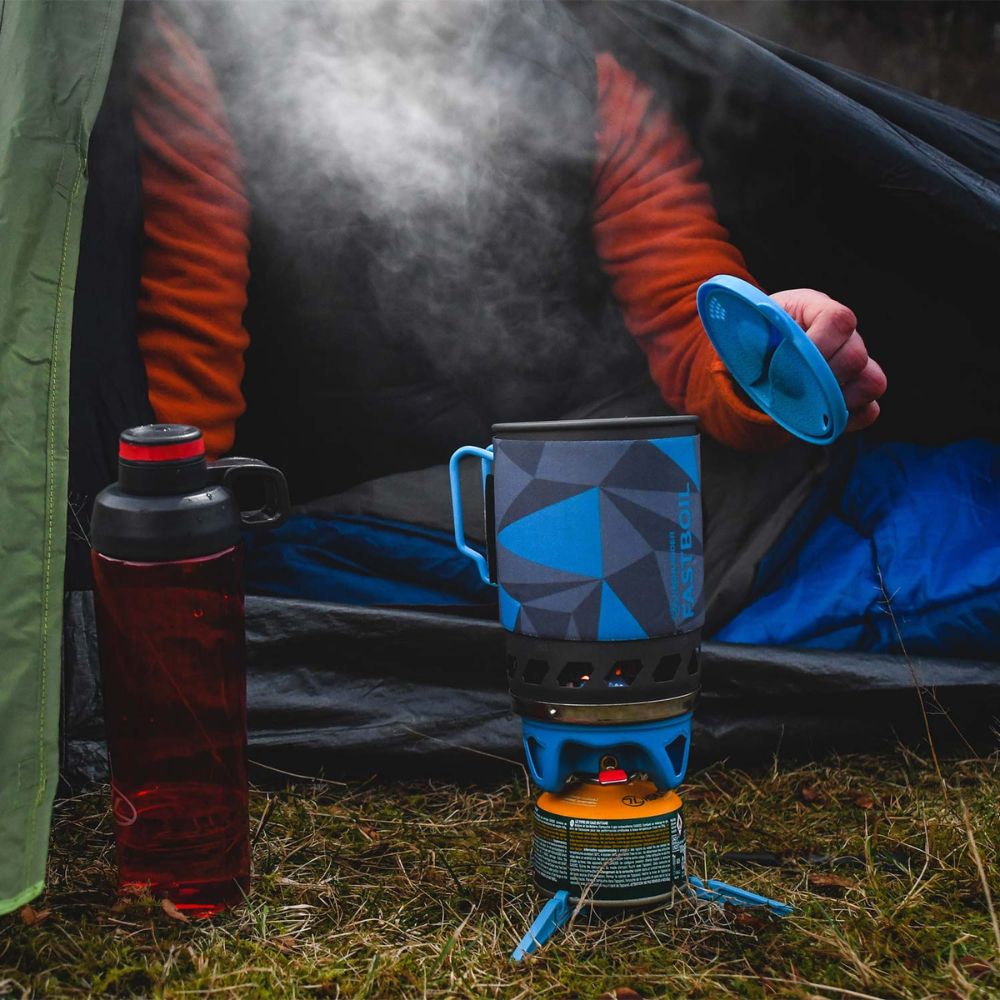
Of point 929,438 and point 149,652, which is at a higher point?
point 929,438

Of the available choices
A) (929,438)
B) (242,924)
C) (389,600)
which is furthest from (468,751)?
(929,438)

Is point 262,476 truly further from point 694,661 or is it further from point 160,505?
point 694,661

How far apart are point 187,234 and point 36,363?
0.46m

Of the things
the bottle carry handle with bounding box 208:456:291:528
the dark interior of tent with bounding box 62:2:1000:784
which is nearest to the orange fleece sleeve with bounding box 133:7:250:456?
the dark interior of tent with bounding box 62:2:1000:784

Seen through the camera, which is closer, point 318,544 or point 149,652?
point 149,652

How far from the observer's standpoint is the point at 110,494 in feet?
3.46

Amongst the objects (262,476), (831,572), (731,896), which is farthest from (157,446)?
(831,572)

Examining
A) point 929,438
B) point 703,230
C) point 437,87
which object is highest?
point 437,87

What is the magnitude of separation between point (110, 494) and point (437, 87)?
0.81 metres

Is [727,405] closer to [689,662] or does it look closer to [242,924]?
[689,662]

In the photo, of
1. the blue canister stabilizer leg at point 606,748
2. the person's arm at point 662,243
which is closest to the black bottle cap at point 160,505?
the blue canister stabilizer leg at point 606,748

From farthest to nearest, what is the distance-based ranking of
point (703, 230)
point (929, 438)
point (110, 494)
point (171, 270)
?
point (929, 438) → point (703, 230) → point (171, 270) → point (110, 494)

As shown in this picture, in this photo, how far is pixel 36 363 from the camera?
110cm

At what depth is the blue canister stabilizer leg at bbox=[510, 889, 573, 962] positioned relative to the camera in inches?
40.1
